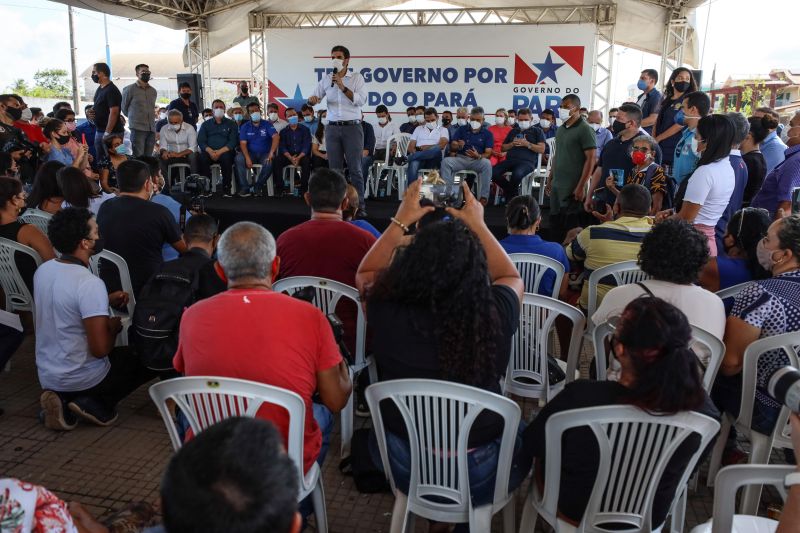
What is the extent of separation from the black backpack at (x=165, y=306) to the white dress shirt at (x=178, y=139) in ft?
20.1

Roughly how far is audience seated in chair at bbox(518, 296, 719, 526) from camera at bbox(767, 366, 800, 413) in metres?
0.29

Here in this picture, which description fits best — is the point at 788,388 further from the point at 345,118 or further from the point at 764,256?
the point at 345,118

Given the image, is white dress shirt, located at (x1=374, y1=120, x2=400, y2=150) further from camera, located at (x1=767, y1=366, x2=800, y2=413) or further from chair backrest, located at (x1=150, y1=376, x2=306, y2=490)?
camera, located at (x1=767, y1=366, x2=800, y2=413)

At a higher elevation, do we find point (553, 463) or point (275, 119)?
point (275, 119)

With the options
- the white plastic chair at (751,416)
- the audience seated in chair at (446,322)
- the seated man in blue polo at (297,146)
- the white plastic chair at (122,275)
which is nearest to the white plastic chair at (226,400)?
the audience seated in chair at (446,322)

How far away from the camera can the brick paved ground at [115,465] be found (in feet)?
7.14

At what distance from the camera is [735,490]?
1.42 m

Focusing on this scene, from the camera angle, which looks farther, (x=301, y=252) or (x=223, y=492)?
(x=301, y=252)

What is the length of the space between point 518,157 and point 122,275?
219 inches

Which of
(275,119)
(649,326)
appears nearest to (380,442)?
(649,326)

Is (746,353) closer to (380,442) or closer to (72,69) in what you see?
(380,442)

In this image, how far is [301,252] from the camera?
2709mm

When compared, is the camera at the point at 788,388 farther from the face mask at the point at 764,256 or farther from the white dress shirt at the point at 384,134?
the white dress shirt at the point at 384,134

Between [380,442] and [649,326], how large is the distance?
864 mm
